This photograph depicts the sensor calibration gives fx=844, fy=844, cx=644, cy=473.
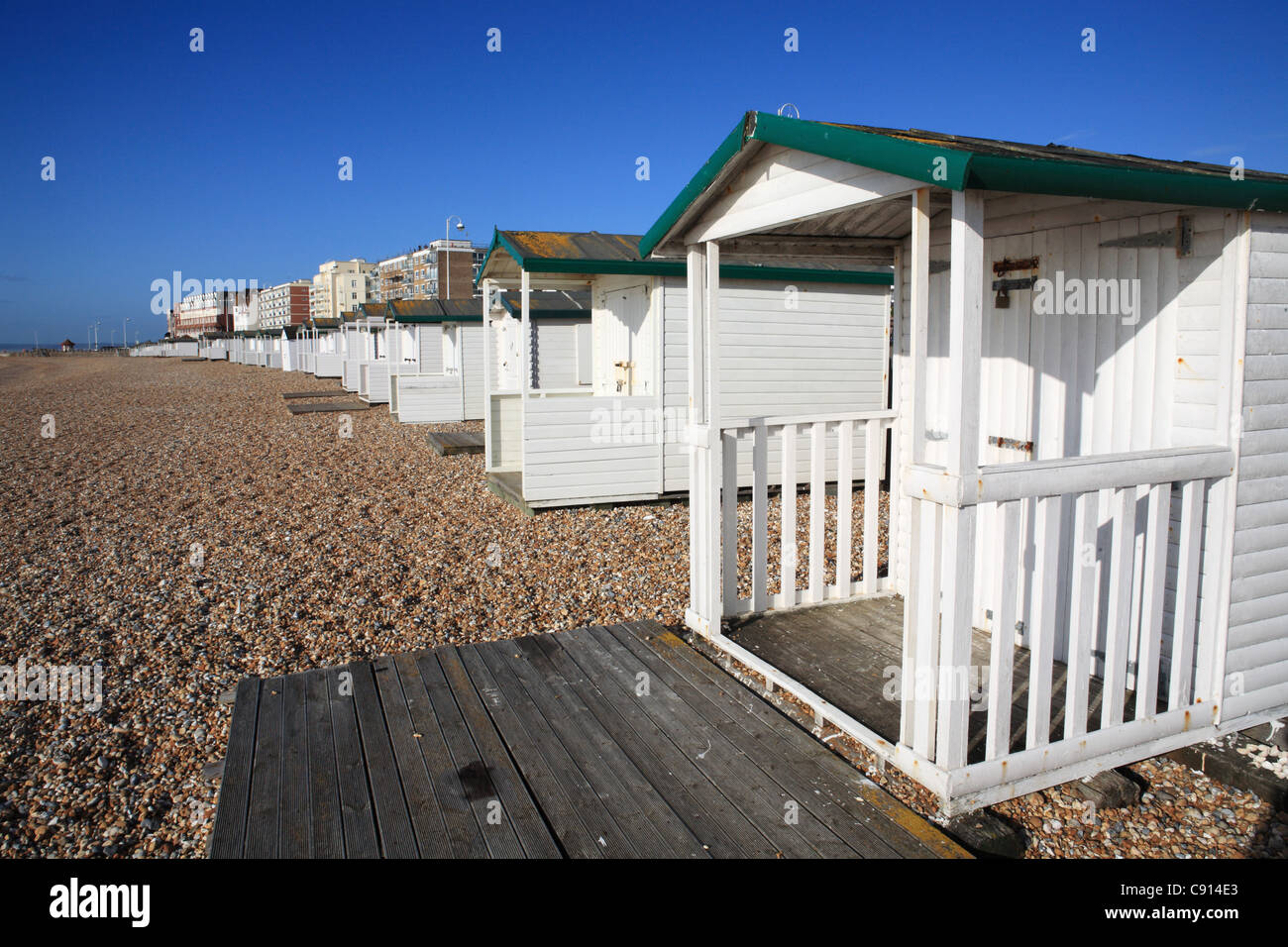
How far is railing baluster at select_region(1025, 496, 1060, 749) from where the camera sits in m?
2.98

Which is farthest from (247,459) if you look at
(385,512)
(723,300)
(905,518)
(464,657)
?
(905,518)

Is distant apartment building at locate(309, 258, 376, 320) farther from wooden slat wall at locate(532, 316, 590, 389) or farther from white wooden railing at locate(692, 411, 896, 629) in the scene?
white wooden railing at locate(692, 411, 896, 629)

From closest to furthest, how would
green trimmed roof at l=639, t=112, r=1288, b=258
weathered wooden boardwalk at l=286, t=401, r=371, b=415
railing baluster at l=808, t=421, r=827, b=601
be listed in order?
green trimmed roof at l=639, t=112, r=1288, b=258, railing baluster at l=808, t=421, r=827, b=601, weathered wooden boardwalk at l=286, t=401, r=371, b=415

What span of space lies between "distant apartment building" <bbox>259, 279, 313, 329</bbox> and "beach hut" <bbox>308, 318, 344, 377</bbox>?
72.7 m

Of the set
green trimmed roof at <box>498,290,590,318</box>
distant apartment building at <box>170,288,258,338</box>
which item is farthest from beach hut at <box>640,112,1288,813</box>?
distant apartment building at <box>170,288,258,338</box>

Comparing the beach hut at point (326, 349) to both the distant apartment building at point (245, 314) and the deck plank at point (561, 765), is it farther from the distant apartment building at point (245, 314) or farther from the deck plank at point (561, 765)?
the distant apartment building at point (245, 314)

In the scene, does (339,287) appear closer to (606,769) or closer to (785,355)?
(785,355)

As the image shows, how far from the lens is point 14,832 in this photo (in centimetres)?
331

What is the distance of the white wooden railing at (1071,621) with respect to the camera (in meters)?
2.88

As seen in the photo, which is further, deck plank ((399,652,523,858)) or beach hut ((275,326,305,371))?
beach hut ((275,326,305,371))

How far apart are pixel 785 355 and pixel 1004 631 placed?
23.3 ft

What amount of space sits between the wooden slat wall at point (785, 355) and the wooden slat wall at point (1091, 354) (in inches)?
186

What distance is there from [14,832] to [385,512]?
20.5 feet
